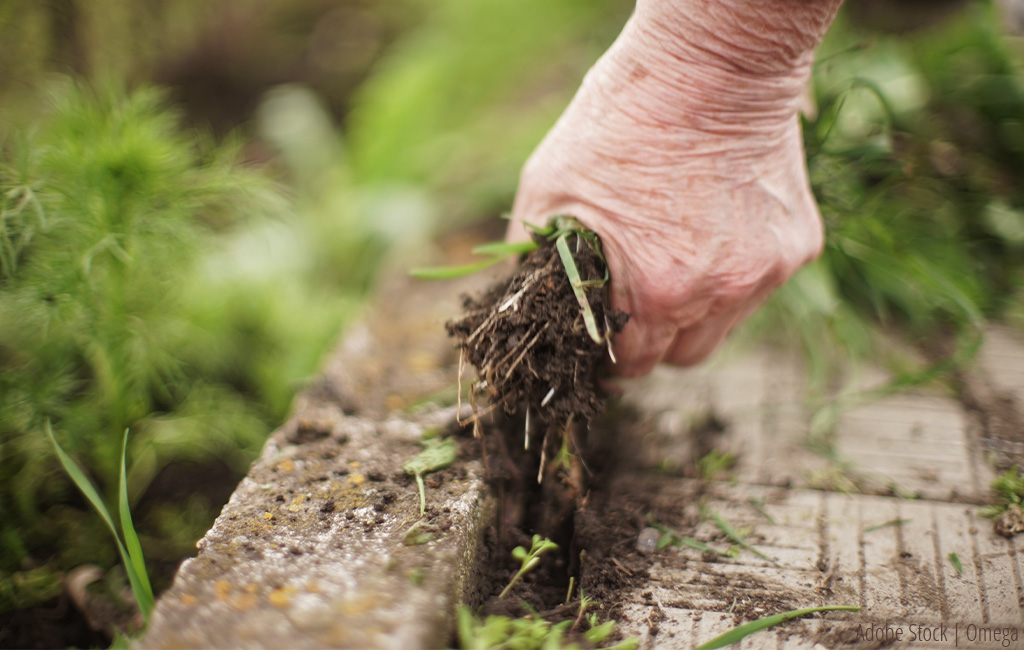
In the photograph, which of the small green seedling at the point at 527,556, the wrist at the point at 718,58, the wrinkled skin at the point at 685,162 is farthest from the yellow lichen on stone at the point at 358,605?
the wrist at the point at 718,58

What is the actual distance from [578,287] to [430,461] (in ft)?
1.55

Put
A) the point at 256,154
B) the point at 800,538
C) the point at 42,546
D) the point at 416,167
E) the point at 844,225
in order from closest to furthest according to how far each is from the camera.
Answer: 1. the point at 800,538
2. the point at 42,546
3. the point at 844,225
4. the point at 416,167
5. the point at 256,154

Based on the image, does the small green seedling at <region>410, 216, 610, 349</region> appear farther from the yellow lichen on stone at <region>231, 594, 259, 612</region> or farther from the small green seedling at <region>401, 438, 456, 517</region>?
the yellow lichen on stone at <region>231, 594, 259, 612</region>

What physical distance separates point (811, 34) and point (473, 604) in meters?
1.17

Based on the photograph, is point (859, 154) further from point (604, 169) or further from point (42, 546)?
point (42, 546)

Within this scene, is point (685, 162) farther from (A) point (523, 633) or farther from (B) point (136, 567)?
(B) point (136, 567)

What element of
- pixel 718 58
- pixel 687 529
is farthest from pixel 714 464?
pixel 718 58

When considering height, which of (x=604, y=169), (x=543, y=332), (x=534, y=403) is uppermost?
(x=604, y=169)

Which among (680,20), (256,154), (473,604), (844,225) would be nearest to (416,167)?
(256,154)

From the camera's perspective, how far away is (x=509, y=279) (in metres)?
1.36

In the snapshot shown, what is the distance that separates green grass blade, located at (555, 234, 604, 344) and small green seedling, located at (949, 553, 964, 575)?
2.66 ft

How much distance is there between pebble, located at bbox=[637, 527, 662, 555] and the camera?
139 cm

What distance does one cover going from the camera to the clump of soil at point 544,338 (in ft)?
4.08

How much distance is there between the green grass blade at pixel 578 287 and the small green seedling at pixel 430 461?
40 centimetres
